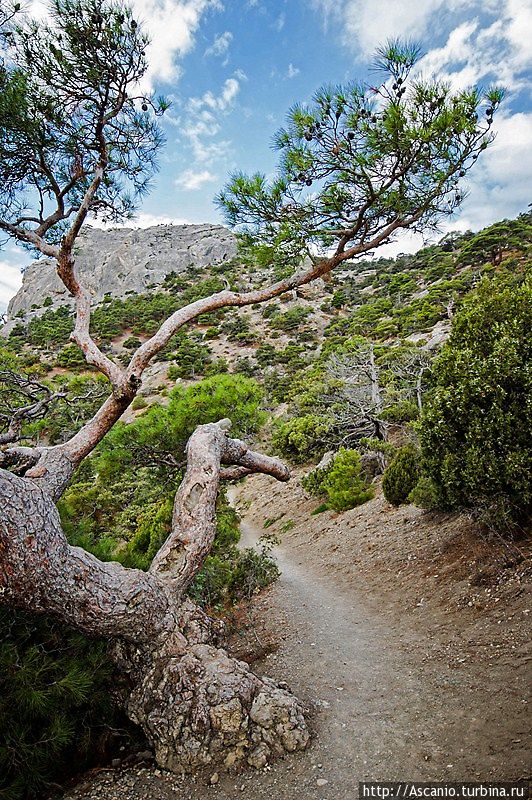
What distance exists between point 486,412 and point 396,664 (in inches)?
104

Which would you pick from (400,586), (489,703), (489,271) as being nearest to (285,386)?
(489,271)

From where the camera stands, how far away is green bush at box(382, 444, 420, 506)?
8.66 m

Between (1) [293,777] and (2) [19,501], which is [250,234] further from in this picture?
(1) [293,777]

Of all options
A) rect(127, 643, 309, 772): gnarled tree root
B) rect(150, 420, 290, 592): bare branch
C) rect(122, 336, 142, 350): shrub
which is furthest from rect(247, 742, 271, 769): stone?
rect(122, 336, 142, 350): shrub

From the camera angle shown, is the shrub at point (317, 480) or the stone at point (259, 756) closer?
the stone at point (259, 756)

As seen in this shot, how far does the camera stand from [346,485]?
11367 mm

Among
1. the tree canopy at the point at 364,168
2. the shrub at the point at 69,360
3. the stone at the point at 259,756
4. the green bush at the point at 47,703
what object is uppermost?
A: the shrub at the point at 69,360

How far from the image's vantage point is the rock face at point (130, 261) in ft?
187

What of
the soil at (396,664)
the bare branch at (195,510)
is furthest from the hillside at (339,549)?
the bare branch at (195,510)

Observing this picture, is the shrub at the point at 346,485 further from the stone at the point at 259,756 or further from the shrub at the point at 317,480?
the stone at the point at 259,756

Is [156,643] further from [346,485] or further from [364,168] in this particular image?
[346,485]

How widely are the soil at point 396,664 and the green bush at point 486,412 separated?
2.10ft

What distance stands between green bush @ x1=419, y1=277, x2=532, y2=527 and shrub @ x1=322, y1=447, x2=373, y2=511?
591 cm

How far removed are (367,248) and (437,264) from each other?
34013 mm
